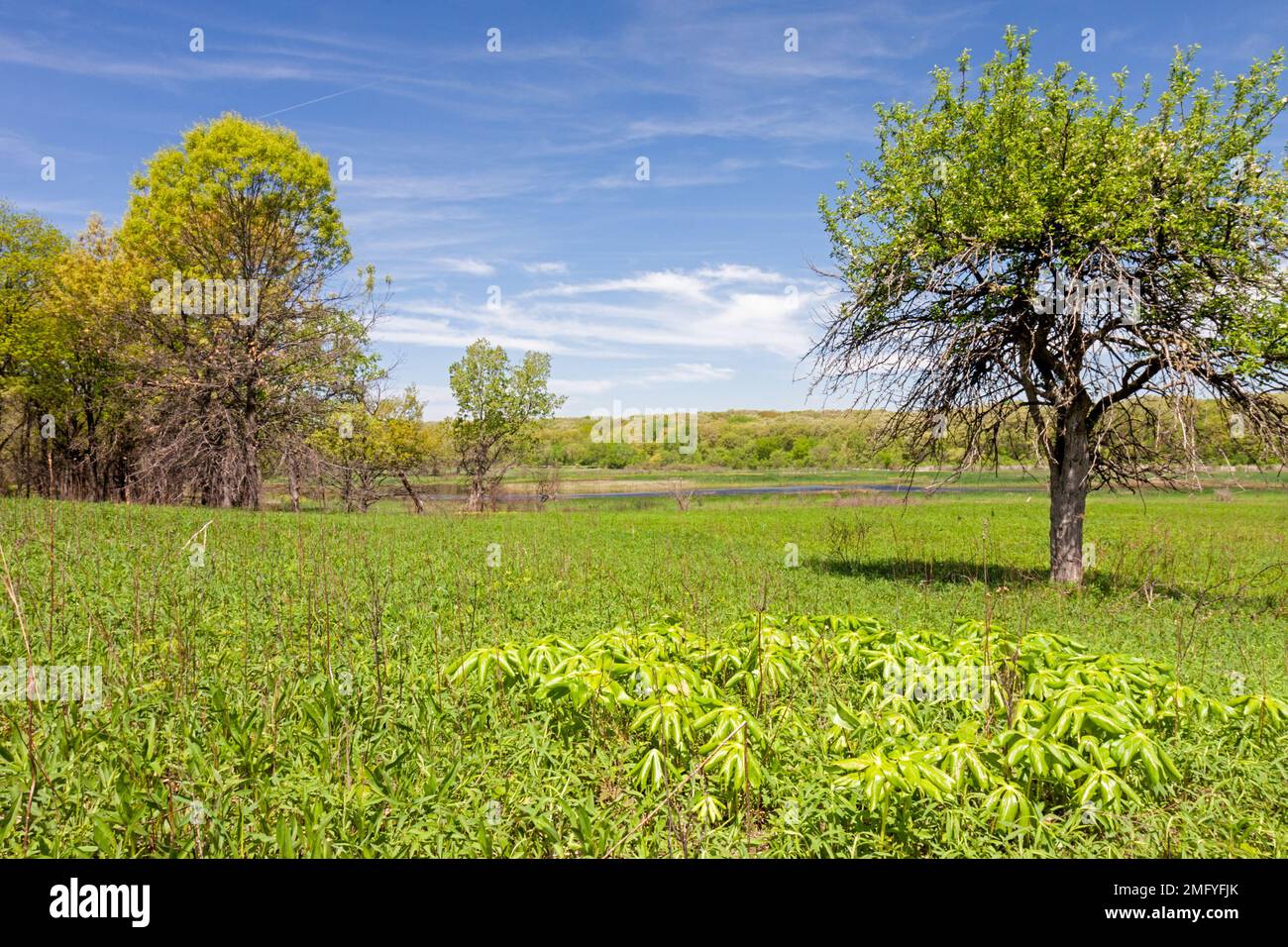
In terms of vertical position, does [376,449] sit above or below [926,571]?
above

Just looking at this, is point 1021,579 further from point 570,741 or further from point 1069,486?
point 570,741

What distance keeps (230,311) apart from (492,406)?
16069mm

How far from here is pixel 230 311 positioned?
76.2 feet

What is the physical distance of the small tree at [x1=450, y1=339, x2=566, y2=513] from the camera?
125ft

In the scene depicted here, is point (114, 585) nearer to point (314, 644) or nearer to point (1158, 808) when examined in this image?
point (314, 644)

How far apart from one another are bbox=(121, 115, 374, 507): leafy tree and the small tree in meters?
13.2

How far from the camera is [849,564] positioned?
49.5 ft

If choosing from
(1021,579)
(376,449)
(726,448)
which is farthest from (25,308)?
(726,448)

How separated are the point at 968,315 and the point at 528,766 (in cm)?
1076

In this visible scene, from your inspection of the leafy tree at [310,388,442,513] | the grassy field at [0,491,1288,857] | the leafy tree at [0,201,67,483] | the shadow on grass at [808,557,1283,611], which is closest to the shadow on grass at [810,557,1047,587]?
the shadow on grass at [808,557,1283,611]

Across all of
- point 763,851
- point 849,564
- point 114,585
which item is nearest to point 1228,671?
point 763,851

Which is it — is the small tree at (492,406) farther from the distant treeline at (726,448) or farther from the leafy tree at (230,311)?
the leafy tree at (230,311)

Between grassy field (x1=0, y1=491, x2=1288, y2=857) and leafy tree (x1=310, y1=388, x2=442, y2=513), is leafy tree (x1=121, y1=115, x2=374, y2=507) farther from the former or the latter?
grassy field (x1=0, y1=491, x2=1288, y2=857)

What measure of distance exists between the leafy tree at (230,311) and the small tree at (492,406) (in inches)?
520
